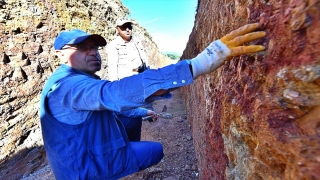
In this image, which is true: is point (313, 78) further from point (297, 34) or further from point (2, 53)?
point (2, 53)

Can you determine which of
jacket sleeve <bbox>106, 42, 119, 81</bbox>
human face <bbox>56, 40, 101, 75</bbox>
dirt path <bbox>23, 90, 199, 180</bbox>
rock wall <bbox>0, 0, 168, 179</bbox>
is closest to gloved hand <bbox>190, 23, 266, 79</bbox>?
human face <bbox>56, 40, 101, 75</bbox>

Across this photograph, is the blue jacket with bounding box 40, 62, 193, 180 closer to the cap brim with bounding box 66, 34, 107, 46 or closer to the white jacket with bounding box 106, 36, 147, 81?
the cap brim with bounding box 66, 34, 107, 46

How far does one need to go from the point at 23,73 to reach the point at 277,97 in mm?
5164

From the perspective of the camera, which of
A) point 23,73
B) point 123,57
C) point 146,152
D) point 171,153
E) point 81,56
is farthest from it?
point 23,73

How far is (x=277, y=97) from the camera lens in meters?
0.68

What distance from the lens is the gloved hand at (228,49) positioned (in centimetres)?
80

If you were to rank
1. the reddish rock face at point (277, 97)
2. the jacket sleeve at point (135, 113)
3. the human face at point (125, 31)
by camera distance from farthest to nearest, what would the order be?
1. the human face at point (125, 31)
2. the jacket sleeve at point (135, 113)
3. the reddish rock face at point (277, 97)

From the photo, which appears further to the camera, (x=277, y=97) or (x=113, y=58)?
(x=113, y=58)

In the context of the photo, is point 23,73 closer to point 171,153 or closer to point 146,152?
point 171,153

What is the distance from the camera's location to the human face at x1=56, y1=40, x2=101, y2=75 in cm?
149

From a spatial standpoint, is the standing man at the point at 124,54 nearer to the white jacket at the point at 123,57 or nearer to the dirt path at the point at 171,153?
the white jacket at the point at 123,57

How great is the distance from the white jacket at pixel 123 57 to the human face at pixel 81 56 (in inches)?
70.4

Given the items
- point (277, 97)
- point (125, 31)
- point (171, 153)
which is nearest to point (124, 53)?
point (125, 31)

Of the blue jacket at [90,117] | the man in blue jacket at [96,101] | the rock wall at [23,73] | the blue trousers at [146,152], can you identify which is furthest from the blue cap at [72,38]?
the rock wall at [23,73]
